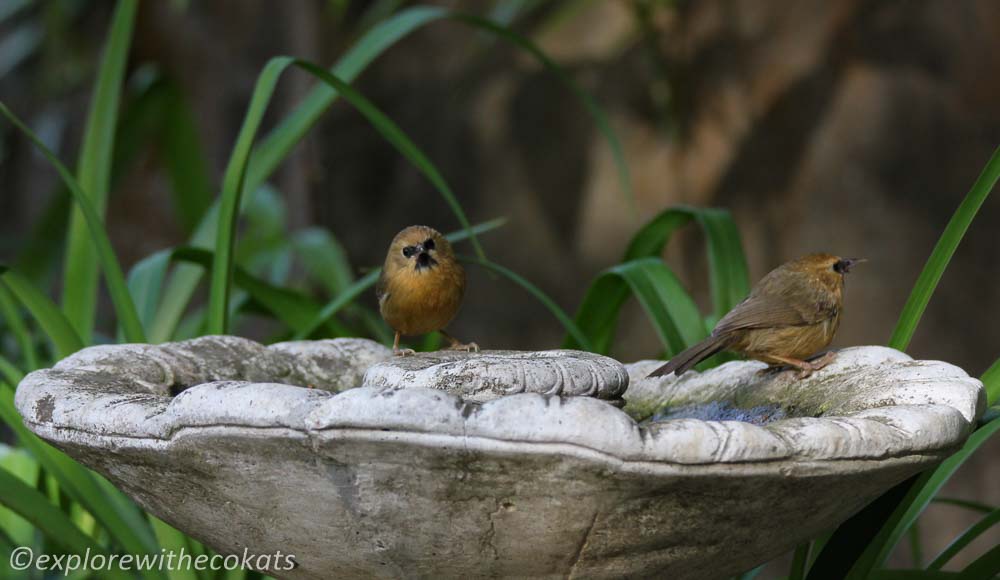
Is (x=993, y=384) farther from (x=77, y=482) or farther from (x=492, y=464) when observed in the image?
(x=77, y=482)

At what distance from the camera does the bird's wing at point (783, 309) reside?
208cm

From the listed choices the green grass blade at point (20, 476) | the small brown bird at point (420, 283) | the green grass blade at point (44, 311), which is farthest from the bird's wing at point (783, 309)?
the green grass blade at point (20, 476)

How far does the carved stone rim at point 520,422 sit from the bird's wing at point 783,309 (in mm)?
367

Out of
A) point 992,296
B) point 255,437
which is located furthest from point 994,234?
point 255,437

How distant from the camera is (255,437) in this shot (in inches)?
54.2

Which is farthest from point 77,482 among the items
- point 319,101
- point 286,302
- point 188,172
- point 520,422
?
point 188,172

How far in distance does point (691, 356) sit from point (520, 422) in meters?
0.78

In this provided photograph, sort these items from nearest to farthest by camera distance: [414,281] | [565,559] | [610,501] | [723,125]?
[610,501], [565,559], [414,281], [723,125]

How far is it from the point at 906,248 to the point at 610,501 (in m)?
3.59

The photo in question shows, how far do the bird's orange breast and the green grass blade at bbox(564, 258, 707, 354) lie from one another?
317 millimetres

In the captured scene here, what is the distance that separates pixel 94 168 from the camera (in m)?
2.87

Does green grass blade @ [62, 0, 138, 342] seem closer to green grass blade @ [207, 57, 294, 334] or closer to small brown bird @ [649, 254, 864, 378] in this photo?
green grass blade @ [207, 57, 294, 334]

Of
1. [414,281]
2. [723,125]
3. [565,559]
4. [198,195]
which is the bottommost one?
[565,559]

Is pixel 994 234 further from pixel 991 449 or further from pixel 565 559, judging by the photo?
pixel 565 559
